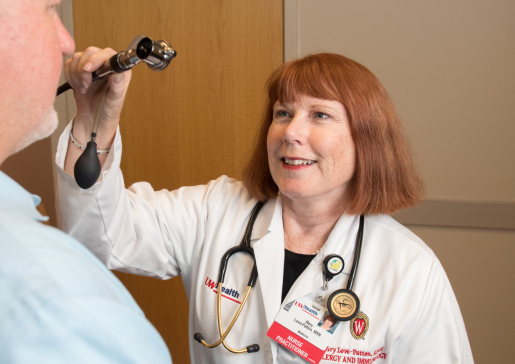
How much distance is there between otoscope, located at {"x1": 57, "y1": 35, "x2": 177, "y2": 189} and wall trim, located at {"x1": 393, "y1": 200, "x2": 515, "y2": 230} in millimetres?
1611

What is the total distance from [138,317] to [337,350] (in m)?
0.74

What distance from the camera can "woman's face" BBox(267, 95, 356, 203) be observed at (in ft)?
3.91

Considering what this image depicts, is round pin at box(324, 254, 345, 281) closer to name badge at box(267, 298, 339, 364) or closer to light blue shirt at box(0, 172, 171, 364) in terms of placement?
name badge at box(267, 298, 339, 364)

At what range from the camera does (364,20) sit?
2.07 metres

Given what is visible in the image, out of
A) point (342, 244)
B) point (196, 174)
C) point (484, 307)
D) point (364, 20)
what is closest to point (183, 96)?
point (196, 174)

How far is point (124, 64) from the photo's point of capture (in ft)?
2.87

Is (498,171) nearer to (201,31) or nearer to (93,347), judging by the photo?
(201,31)

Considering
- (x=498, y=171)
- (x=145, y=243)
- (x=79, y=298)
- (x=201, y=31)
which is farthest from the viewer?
(x=201, y=31)

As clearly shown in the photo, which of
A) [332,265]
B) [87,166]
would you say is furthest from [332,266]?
[87,166]

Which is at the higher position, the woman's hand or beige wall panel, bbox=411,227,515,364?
the woman's hand

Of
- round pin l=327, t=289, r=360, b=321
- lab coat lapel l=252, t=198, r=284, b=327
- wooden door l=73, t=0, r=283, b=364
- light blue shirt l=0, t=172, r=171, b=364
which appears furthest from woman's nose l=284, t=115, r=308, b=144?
wooden door l=73, t=0, r=283, b=364

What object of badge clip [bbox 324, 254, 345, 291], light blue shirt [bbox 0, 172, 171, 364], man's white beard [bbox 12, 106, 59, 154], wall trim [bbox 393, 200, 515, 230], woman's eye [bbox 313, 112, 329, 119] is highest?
man's white beard [bbox 12, 106, 59, 154]

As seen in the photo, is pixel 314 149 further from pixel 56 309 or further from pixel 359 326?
pixel 56 309

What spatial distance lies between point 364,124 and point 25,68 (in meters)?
0.91
